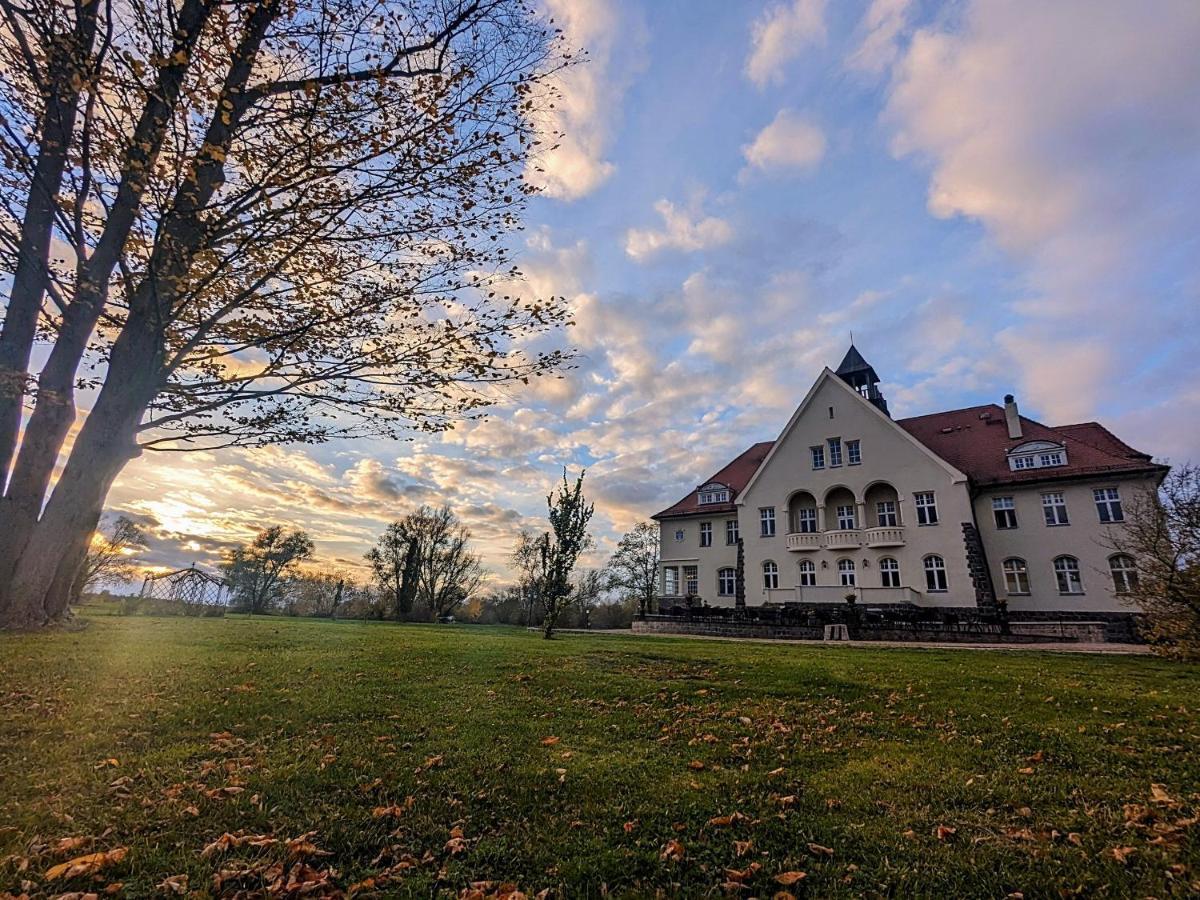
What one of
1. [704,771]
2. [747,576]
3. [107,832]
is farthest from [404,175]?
[747,576]

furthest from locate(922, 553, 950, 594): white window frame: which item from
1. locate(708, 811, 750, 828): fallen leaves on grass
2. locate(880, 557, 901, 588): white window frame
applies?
locate(708, 811, 750, 828): fallen leaves on grass

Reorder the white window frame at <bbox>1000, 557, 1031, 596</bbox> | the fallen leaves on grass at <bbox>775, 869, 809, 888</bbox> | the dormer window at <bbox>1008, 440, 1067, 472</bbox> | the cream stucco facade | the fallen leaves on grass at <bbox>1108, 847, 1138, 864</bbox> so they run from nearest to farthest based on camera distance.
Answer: the fallen leaves on grass at <bbox>775, 869, 809, 888</bbox> → the fallen leaves on grass at <bbox>1108, 847, 1138, 864</bbox> → the cream stucco facade → the white window frame at <bbox>1000, 557, 1031, 596</bbox> → the dormer window at <bbox>1008, 440, 1067, 472</bbox>

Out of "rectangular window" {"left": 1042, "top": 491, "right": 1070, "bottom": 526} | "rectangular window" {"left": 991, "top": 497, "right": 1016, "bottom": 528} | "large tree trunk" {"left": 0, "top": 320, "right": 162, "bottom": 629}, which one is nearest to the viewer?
"large tree trunk" {"left": 0, "top": 320, "right": 162, "bottom": 629}

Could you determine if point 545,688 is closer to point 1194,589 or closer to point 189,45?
point 189,45

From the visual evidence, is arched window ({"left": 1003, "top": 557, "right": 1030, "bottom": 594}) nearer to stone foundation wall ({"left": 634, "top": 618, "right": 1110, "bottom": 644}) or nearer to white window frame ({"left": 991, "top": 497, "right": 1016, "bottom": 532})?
white window frame ({"left": 991, "top": 497, "right": 1016, "bottom": 532})

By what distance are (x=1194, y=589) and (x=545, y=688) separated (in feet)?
44.0

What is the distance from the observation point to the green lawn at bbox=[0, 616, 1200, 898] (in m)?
3.14

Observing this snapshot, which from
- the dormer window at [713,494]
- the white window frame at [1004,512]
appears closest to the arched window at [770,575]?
the dormer window at [713,494]

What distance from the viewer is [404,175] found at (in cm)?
690

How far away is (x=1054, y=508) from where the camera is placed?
2552 cm

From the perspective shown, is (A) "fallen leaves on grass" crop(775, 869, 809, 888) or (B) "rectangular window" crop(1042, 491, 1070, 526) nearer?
(A) "fallen leaves on grass" crop(775, 869, 809, 888)

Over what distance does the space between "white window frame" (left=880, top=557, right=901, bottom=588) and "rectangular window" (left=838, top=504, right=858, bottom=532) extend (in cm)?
245

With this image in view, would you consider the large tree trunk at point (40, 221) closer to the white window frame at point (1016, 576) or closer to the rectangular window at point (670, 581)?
the white window frame at point (1016, 576)

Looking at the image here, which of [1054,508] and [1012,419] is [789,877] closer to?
[1054,508]
